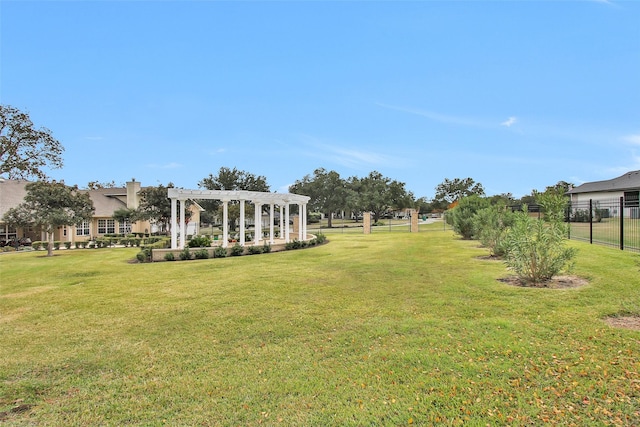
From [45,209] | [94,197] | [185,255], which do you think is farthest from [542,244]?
[94,197]

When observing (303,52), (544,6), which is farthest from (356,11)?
(544,6)

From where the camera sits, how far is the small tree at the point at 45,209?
18719 mm

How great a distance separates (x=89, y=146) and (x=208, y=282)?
20.1 m

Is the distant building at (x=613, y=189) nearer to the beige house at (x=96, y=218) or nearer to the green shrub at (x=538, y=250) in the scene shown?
the green shrub at (x=538, y=250)

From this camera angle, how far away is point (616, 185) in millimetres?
38469

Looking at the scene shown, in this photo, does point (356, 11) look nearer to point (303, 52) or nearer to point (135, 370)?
point (303, 52)

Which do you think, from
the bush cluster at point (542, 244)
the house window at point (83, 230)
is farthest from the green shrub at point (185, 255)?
the house window at point (83, 230)

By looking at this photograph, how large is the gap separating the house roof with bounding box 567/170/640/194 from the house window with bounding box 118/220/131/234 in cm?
4964

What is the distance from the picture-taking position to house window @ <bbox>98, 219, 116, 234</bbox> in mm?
30078

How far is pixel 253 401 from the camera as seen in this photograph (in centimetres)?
311

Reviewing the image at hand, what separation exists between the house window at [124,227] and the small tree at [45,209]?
11.3m

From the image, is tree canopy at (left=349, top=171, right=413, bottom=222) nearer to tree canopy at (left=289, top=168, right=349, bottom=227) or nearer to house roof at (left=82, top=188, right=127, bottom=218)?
tree canopy at (left=289, top=168, right=349, bottom=227)

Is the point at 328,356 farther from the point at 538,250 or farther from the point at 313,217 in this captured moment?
the point at 313,217

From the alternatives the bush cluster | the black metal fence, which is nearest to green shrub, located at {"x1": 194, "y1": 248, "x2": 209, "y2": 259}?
the bush cluster
